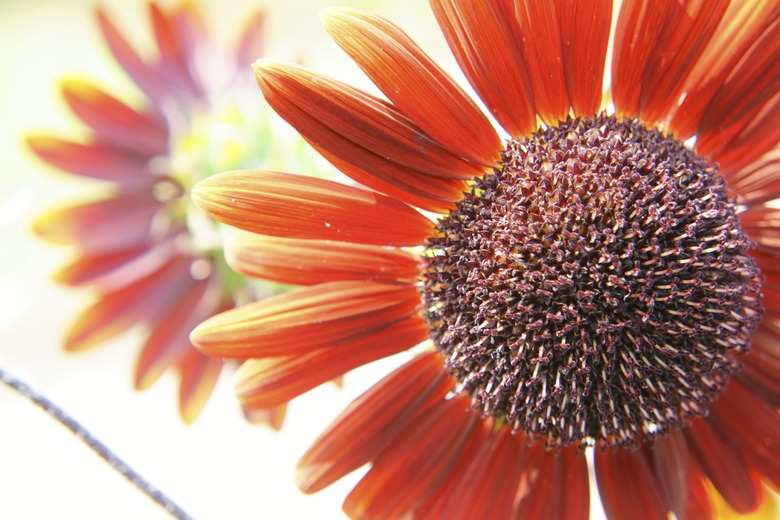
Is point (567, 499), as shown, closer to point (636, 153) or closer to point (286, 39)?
point (636, 153)

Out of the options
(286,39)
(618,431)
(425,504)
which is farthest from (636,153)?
(286,39)

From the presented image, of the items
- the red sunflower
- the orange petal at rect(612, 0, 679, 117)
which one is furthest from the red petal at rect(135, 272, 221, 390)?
the orange petal at rect(612, 0, 679, 117)

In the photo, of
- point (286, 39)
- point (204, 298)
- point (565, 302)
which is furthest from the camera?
point (286, 39)

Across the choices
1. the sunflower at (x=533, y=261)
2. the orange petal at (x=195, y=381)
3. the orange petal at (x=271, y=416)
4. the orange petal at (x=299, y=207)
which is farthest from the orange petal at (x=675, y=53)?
the orange petal at (x=195, y=381)

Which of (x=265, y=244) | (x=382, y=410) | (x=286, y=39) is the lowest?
(x=382, y=410)

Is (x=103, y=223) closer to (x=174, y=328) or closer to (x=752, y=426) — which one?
(x=174, y=328)

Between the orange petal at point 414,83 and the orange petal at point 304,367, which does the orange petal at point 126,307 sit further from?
the orange petal at point 414,83

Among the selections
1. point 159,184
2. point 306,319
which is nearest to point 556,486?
point 306,319
